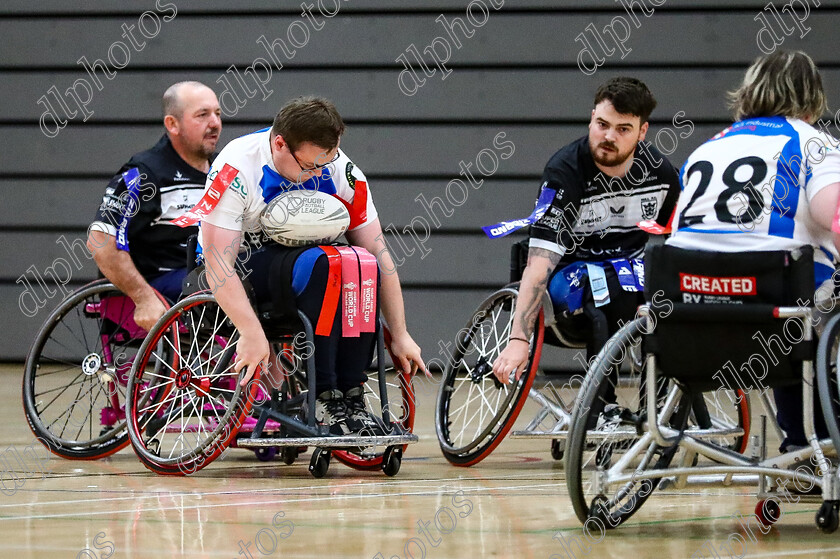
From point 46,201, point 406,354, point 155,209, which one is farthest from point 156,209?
point 46,201

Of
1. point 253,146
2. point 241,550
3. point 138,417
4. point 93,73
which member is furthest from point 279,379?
point 93,73

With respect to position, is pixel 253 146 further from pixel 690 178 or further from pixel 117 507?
pixel 690 178

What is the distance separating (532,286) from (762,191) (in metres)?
1.12

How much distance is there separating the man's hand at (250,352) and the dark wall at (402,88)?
3919 mm

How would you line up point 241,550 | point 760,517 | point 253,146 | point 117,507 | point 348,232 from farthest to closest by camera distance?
point 348,232 < point 253,146 < point 117,507 < point 760,517 < point 241,550

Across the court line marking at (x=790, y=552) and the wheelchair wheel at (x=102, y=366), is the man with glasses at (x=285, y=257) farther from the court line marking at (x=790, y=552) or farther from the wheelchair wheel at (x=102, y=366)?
the court line marking at (x=790, y=552)

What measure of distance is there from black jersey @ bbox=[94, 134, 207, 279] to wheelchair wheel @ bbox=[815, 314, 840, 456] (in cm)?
235

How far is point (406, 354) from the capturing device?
330cm

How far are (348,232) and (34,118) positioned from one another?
4.45 m

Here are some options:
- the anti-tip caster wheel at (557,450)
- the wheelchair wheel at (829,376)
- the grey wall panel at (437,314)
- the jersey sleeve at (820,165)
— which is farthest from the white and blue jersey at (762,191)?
the grey wall panel at (437,314)

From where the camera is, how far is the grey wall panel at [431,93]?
266 inches

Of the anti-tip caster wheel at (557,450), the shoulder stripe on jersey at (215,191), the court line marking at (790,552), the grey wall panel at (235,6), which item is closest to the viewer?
the court line marking at (790,552)

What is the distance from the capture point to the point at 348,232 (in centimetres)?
342

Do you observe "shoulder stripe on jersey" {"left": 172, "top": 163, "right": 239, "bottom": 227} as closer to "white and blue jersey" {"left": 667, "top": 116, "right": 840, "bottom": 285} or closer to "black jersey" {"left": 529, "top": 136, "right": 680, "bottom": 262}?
"black jersey" {"left": 529, "top": 136, "right": 680, "bottom": 262}
